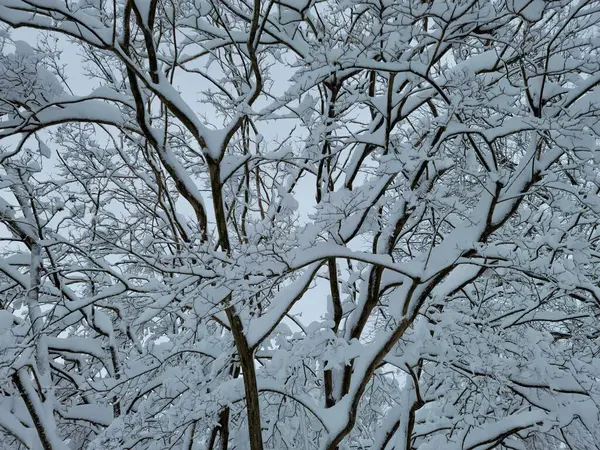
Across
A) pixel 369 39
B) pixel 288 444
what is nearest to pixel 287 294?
pixel 288 444

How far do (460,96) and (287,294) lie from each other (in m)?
1.91

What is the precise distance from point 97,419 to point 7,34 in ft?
11.3

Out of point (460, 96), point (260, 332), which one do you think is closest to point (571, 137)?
point (460, 96)

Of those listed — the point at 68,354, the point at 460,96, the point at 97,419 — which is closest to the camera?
the point at 460,96

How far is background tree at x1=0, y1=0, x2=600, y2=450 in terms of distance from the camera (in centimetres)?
323

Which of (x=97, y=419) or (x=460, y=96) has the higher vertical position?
(x=460, y=96)

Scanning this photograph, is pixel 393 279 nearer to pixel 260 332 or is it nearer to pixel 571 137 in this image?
pixel 260 332

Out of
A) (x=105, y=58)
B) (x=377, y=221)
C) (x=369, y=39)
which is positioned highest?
(x=105, y=58)

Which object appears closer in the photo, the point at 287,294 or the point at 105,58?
the point at 287,294

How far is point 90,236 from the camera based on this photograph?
5.44 metres

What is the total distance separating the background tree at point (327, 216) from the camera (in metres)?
3.23

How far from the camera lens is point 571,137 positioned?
3295 mm

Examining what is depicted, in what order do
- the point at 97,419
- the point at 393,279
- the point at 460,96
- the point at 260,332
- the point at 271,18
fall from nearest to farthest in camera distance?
the point at 460,96 < the point at 260,332 < the point at 271,18 < the point at 393,279 < the point at 97,419

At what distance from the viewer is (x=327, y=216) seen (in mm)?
3352
